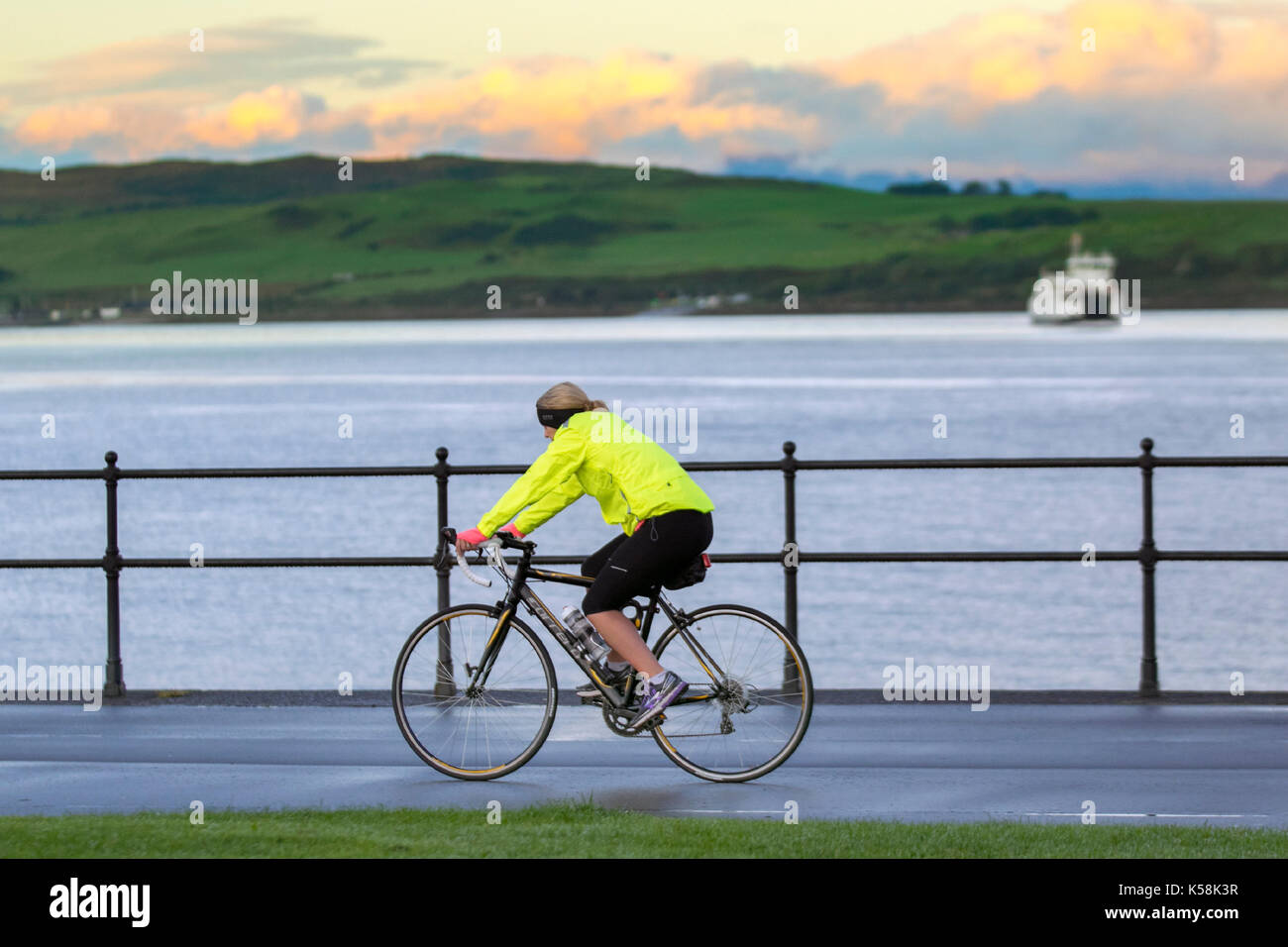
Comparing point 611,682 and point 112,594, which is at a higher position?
point 112,594

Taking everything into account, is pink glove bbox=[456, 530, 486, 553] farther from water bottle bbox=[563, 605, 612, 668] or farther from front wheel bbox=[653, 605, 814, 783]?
front wheel bbox=[653, 605, 814, 783]

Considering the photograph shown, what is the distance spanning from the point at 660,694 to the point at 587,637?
0.41 m

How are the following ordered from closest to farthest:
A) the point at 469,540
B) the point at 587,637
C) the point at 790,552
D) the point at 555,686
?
the point at 469,540
the point at 587,637
the point at 555,686
the point at 790,552

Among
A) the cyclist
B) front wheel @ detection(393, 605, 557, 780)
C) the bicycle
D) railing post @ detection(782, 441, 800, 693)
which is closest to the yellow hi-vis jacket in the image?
the cyclist

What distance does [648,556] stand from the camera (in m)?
8.04

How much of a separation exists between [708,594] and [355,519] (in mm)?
21604

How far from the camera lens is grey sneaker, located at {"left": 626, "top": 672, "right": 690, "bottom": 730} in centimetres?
814

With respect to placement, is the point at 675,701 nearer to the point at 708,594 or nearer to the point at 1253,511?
the point at 708,594

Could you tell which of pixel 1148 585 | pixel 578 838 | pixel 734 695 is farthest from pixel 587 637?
pixel 1148 585

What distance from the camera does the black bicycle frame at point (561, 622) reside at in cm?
828

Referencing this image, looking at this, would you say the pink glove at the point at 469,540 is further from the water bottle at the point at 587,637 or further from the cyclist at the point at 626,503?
the water bottle at the point at 587,637

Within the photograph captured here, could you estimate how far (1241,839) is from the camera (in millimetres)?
6871

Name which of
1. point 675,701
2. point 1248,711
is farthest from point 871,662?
point 675,701

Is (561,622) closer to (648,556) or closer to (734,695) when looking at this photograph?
(648,556)
